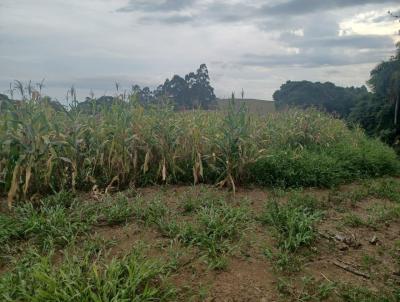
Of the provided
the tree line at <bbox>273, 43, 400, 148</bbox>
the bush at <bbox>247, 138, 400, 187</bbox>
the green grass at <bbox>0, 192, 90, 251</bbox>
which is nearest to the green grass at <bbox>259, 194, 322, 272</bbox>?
the bush at <bbox>247, 138, 400, 187</bbox>

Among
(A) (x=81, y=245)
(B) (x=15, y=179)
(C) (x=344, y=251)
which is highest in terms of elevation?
(B) (x=15, y=179)

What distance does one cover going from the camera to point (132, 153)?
16.1ft

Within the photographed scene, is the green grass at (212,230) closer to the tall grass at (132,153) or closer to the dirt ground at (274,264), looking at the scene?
the dirt ground at (274,264)

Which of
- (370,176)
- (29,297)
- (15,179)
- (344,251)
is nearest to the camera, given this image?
(29,297)

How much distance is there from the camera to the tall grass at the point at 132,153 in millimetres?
4281

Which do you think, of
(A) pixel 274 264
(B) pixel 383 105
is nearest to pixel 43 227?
(A) pixel 274 264

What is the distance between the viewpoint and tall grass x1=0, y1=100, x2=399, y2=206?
4281 millimetres

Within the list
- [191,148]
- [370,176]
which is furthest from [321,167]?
[191,148]

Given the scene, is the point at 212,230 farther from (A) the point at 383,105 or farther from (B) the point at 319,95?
(B) the point at 319,95

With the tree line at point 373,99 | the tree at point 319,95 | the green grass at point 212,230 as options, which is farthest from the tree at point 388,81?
the green grass at point 212,230

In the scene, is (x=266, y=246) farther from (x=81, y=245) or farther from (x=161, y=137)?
(x=161, y=137)

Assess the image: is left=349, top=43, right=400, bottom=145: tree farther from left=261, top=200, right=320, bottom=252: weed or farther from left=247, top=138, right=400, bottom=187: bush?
left=261, top=200, right=320, bottom=252: weed

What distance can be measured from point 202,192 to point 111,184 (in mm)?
1054

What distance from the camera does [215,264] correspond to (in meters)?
3.01
